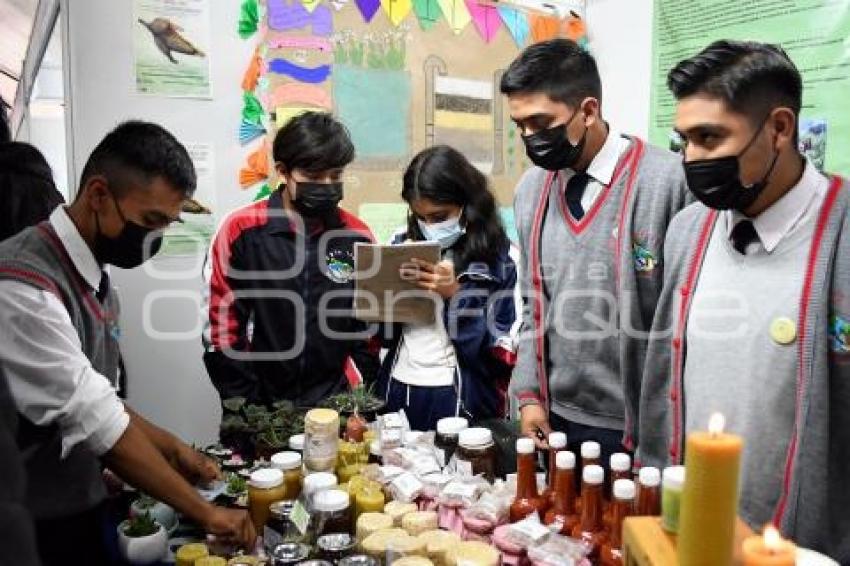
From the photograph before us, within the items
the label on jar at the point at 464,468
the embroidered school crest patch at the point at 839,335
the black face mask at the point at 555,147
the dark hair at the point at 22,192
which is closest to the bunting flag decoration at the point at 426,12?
the black face mask at the point at 555,147

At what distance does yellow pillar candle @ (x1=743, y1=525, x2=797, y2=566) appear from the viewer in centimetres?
48

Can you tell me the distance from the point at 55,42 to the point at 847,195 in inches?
124

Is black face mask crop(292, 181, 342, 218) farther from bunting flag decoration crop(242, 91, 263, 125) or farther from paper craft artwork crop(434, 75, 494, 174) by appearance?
paper craft artwork crop(434, 75, 494, 174)

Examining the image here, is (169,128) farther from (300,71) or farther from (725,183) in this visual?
(725,183)

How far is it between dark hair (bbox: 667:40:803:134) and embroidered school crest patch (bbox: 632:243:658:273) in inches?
15.0

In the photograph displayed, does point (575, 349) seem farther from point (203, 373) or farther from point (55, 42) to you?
point (55, 42)

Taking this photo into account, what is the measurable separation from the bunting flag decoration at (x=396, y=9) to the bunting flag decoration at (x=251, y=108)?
735 mm

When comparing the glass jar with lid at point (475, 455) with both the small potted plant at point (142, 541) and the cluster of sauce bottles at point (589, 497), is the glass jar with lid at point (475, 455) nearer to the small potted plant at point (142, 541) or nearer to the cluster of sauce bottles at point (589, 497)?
the cluster of sauce bottles at point (589, 497)

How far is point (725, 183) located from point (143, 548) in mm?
1251

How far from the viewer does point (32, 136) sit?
495cm

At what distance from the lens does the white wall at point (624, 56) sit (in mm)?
2955

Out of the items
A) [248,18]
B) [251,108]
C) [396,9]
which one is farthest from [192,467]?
[396,9]

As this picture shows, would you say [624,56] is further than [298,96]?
Yes

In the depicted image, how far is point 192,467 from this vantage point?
4.50ft
